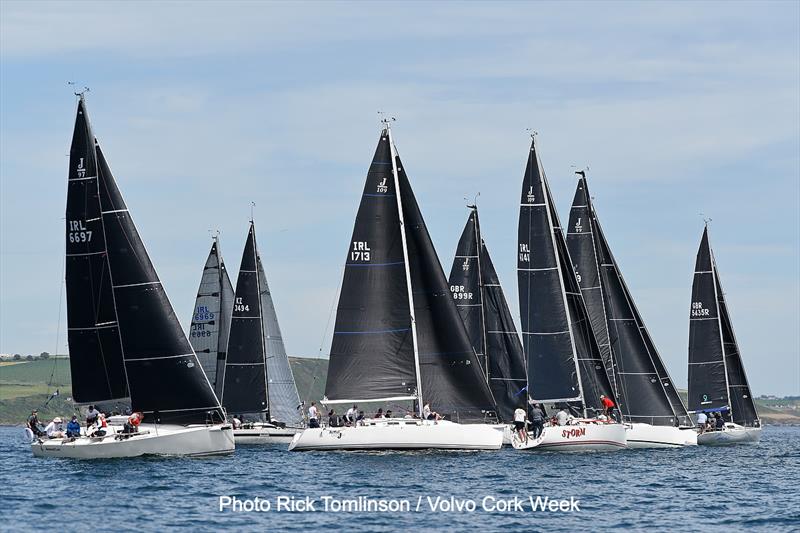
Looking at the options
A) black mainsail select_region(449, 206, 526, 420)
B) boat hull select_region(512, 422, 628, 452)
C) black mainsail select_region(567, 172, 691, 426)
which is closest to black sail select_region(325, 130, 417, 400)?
boat hull select_region(512, 422, 628, 452)

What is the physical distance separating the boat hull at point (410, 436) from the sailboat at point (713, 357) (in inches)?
1080

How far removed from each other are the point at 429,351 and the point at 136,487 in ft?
49.3

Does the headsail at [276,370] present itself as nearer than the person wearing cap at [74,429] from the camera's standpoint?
No

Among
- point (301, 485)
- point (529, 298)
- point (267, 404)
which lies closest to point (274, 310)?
point (267, 404)

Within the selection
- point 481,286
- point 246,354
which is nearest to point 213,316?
point 246,354

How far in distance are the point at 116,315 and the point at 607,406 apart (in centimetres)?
1870

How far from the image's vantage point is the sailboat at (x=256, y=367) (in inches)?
2618

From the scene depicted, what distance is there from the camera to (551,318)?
52562 mm

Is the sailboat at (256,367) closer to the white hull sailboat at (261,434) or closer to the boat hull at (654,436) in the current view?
the white hull sailboat at (261,434)

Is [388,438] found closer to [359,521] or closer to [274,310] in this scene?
[359,521]

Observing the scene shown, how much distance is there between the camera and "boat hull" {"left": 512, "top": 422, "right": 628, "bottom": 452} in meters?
49.1

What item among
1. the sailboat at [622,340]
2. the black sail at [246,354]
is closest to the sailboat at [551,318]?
the sailboat at [622,340]

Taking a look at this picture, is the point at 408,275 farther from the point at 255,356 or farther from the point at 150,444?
the point at 255,356

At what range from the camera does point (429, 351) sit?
4828cm
